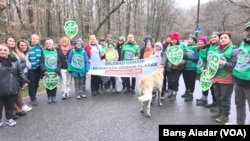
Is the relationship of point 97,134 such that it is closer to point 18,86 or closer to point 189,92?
point 18,86

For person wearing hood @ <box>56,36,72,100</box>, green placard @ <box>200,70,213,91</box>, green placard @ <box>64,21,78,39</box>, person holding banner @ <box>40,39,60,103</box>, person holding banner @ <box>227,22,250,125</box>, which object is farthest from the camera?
green placard @ <box>64,21,78,39</box>

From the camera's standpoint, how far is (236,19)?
1596 inches

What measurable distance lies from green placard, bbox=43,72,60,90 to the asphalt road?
0.55 meters

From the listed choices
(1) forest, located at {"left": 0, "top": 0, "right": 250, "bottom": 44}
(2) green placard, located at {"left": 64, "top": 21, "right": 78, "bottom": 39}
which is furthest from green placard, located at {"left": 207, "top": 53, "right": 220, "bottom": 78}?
(1) forest, located at {"left": 0, "top": 0, "right": 250, "bottom": 44}

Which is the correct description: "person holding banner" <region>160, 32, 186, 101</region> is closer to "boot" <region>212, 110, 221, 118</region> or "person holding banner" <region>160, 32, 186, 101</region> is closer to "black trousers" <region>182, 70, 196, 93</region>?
"black trousers" <region>182, 70, 196, 93</region>

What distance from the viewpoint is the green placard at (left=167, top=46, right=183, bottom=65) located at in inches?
310

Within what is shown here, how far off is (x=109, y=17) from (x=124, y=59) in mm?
15985

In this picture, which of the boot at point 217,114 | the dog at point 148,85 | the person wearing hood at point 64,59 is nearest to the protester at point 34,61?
the person wearing hood at point 64,59

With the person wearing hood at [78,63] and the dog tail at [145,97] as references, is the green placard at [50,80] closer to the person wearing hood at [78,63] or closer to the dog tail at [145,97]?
the person wearing hood at [78,63]

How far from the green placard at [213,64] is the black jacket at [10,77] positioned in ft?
14.6

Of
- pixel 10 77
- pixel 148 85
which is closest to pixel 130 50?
pixel 148 85

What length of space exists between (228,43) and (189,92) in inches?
115

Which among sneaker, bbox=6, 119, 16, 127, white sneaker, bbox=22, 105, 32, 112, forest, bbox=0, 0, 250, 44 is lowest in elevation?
sneaker, bbox=6, 119, 16, 127

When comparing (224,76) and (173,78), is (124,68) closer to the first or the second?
(173,78)
